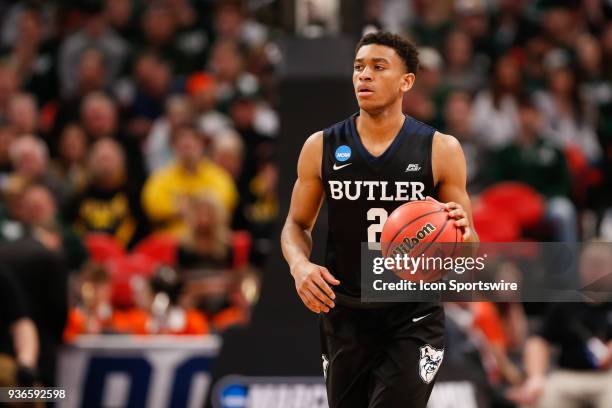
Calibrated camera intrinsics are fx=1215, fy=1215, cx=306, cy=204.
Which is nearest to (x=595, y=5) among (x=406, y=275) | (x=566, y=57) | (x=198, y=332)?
(x=566, y=57)

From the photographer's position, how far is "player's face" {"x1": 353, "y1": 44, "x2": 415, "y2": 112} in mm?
5207

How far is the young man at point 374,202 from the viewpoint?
5.23m

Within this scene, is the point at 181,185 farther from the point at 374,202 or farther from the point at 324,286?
the point at 324,286

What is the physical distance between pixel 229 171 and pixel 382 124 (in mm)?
6504

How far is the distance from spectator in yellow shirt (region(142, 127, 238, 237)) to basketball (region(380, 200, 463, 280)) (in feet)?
20.5

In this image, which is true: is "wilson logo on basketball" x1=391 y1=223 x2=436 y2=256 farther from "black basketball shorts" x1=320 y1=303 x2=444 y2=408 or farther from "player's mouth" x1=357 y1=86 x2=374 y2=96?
"player's mouth" x1=357 y1=86 x2=374 y2=96

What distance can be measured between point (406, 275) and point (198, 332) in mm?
4779

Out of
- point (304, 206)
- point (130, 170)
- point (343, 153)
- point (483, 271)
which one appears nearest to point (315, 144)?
point (343, 153)

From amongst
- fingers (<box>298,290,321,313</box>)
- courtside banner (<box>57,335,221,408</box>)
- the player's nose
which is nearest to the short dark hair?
the player's nose

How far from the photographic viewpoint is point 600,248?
5797 mm

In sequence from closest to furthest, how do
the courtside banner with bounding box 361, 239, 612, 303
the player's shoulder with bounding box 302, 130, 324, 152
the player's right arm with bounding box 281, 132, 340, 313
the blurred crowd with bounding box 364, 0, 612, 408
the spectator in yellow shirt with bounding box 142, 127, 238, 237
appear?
1. the courtside banner with bounding box 361, 239, 612, 303
2. the player's right arm with bounding box 281, 132, 340, 313
3. the player's shoulder with bounding box 302, 130, 324, 152
4. the blurred crowd with bounding box 364, 0, 612, 408
5. the spectator in yellow shirt with bounding box 142, 127, 238, 237

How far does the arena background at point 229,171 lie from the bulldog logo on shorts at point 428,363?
1129 mm

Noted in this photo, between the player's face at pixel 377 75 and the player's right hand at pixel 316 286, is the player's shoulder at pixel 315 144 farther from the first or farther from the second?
the player's right hand at pixel 316 286

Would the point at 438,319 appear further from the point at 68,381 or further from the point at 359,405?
the point at 68,381
